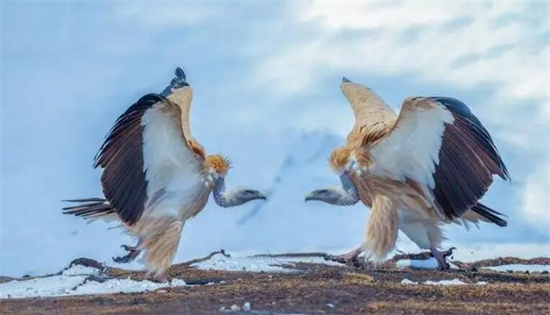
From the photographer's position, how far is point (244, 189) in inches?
534

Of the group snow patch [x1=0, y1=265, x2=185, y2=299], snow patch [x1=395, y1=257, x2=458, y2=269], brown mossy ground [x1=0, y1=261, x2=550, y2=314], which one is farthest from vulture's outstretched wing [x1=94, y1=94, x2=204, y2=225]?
snow patch [x1=395, y1=257, x2=458, y2=269]

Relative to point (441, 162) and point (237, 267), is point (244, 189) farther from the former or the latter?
point (441, 162)

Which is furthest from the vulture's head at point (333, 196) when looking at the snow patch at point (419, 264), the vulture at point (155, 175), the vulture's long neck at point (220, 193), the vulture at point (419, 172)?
the vulture at point (155, 175)

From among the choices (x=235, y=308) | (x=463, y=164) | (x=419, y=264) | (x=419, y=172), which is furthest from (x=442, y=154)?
(x=235, y=308)

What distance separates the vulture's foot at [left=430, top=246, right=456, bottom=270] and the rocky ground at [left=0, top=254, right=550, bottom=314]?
2.03 feet

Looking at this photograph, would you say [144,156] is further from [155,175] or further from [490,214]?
[490,214]

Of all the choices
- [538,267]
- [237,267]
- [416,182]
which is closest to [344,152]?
[416,182]

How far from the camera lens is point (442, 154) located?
1247 cm

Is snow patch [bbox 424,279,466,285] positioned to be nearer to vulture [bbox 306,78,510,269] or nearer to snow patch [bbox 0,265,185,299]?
vulture [bbox 306,78,510,269]

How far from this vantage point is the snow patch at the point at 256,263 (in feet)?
44.1

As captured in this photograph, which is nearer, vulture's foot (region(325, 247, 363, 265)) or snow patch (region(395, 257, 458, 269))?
vulture's foot (region(325, 247, 363, 265))

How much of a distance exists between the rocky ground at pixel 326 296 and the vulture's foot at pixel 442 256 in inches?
24.4

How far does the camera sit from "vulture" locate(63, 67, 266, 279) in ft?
38.2

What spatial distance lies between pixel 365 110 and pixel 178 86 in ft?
7.43
